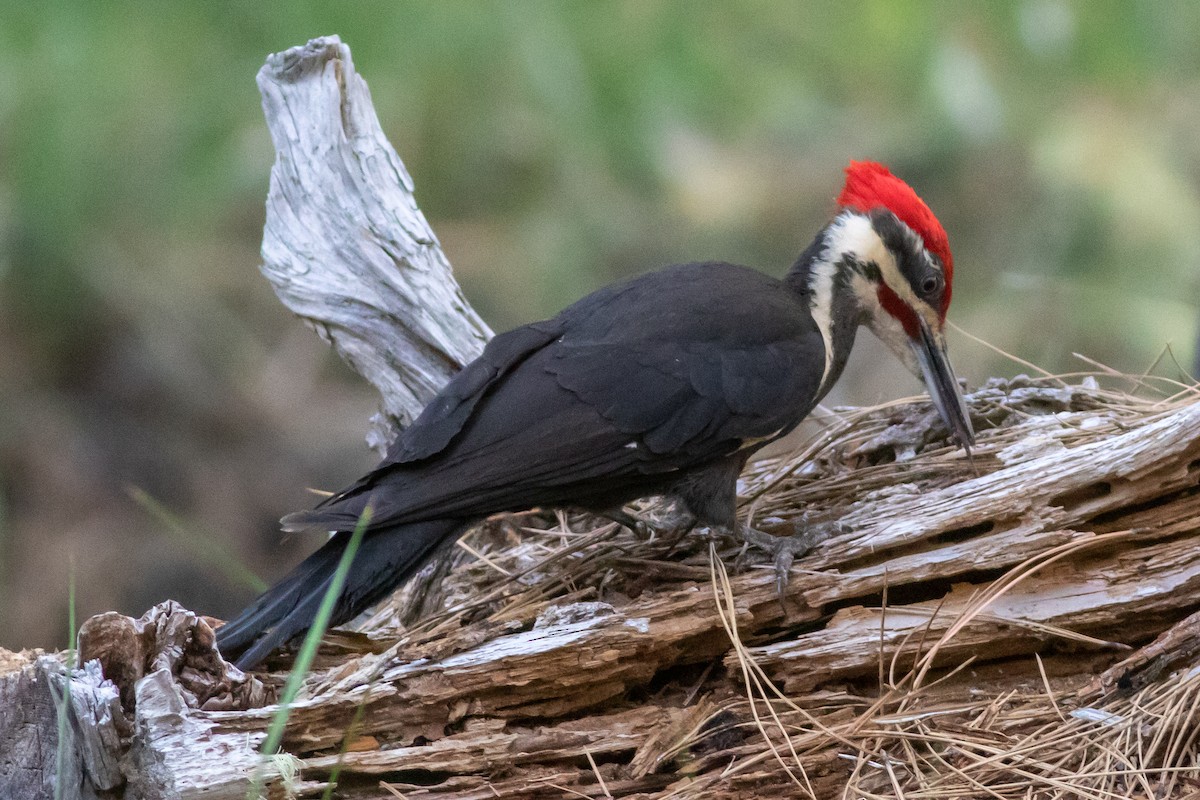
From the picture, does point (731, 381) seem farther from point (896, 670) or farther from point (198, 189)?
point (198, 189)

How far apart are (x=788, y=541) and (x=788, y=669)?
0.35 metres

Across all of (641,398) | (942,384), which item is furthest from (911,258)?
(641,398)

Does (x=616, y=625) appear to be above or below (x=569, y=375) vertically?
below

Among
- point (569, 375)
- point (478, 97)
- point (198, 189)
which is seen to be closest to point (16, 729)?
point (569, 375)

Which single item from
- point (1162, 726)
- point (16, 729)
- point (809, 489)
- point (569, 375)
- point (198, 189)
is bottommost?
point (1162, 726)

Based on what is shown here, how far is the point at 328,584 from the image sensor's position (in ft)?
8.41

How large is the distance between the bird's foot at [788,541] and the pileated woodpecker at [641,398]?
0.32 ft

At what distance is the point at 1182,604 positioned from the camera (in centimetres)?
249

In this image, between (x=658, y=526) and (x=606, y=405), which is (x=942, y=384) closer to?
(x=658, y=526)

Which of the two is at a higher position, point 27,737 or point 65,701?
point 65,701

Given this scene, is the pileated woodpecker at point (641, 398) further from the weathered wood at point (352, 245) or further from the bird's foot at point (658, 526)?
the weathered wood at point (352, 245)

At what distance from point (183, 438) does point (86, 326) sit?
0.71m

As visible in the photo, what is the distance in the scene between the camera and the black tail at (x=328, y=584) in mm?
2512

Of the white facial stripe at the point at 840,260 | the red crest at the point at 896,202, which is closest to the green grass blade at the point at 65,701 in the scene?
the white facial stripe at the point at 840,260
